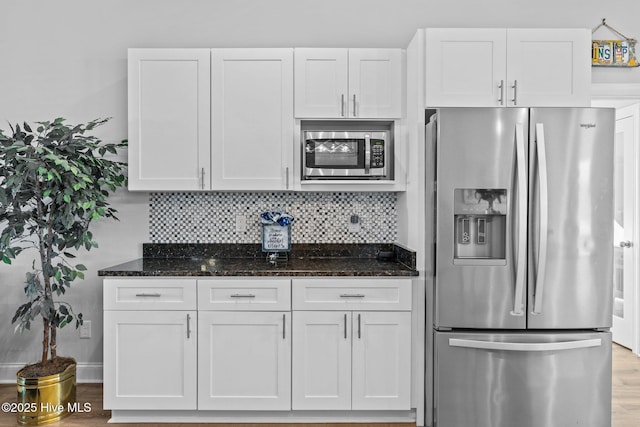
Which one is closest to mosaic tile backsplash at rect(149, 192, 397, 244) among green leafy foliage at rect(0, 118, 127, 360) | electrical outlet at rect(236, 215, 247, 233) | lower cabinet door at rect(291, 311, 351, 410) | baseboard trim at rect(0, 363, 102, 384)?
electrical outlet at rect(236, 215, 247, 233)

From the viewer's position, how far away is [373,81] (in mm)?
2965

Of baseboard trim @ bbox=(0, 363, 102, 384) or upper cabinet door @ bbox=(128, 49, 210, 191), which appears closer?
upper cabinet door @ bbox=(128, 49, 210, 191)

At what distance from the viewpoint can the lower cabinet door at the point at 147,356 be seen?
8.57 feet

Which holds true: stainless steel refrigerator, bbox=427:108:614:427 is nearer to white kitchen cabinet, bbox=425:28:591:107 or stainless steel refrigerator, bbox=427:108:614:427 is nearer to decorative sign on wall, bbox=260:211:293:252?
white kitchen cabinet, bbox=425:28:591:107

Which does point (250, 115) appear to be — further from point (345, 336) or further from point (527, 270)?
point (527, 270)

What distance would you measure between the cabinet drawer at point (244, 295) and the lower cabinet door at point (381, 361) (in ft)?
1.42

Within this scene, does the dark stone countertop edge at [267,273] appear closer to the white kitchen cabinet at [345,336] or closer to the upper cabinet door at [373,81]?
the white kitchen cabinet at [345,336]

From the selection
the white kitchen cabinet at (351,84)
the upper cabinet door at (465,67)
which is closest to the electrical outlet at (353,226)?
the white kitchen cabinet at (351,84)

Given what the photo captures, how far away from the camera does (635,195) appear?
3.84 metres

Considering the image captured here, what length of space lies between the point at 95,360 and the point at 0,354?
67cm

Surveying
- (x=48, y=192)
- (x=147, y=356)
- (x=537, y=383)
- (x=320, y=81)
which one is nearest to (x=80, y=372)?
(x=147, y=356)

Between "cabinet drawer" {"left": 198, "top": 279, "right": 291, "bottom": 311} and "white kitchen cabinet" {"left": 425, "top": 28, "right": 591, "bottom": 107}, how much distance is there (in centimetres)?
136

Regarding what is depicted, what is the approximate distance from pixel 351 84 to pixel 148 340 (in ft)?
6.47

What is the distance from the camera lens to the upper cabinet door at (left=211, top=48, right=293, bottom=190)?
294cm
